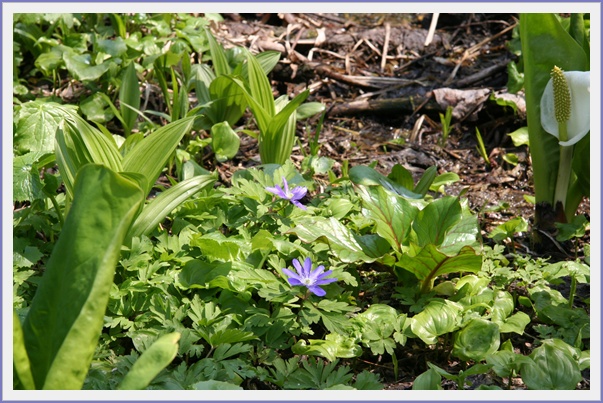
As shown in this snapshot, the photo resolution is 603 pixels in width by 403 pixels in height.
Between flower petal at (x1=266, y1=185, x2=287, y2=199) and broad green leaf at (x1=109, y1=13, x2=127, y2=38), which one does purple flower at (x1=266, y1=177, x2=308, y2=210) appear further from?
broad green leaf at (x1=109, y1=13, x2=127, y2=38)

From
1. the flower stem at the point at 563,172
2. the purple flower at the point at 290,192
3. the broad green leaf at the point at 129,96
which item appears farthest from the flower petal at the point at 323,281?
the broad green leaf at the point at 129,96

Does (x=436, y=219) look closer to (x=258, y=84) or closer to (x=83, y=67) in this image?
(x=258, y=84)

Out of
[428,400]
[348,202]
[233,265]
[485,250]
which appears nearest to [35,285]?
[233,265]

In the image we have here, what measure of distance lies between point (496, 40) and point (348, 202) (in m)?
2.06

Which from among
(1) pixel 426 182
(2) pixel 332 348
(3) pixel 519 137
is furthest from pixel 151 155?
(3) pixel 519 137

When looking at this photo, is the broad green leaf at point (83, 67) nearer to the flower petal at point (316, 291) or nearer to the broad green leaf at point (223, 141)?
the broad green leaf at point (223, 141)

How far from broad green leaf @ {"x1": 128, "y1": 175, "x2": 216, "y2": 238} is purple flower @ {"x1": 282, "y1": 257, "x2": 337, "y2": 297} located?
1.77 feet

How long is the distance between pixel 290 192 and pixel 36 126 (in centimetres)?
110

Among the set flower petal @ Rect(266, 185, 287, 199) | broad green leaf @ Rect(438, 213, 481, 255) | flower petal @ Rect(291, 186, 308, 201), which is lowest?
broad green leaf @ Rect(438, 213, 481, 255)

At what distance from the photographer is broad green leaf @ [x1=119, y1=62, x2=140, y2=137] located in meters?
3.18

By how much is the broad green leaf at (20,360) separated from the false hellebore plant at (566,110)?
190 centimetres

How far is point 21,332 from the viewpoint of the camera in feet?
4.54

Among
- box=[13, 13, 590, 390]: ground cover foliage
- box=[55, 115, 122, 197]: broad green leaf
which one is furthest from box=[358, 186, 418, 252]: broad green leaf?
box=[55, 115, 122, 197]: broad green leaf

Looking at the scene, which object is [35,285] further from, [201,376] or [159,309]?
[201,376]
